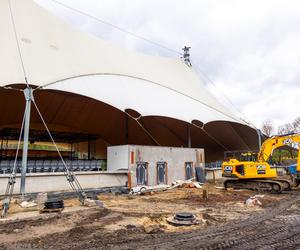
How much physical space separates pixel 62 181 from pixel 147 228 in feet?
29.3

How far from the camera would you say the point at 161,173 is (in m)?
20.7

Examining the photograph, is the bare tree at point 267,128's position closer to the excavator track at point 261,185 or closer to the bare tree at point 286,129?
the bare tree at point 286,129

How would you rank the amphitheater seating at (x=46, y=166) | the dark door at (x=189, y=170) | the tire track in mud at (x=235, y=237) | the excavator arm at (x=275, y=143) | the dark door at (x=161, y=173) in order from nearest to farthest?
1. the tire track in mud at (x=235, y=237)
2. the excavator arm at (x=275, y=143)
3. the amphitheater seating at (x=46, y=166)
4. the dark door at (x=161, y=173)
5. the dark door at (x=189, y=170)

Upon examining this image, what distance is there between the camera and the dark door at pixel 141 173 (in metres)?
19.1

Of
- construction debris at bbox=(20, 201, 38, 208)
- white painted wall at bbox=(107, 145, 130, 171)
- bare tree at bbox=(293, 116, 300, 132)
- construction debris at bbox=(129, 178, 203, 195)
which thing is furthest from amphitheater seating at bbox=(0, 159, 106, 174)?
bare tree at bbox=(293, 116, 300, 132)

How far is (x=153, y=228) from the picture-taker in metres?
8.28

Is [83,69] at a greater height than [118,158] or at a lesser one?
greater

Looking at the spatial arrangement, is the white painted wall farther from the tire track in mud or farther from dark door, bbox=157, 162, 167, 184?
the tire track in mud

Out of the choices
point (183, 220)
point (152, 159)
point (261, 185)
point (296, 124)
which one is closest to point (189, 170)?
point (152, 159)

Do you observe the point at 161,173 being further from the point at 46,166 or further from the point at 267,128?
the point at 267,128

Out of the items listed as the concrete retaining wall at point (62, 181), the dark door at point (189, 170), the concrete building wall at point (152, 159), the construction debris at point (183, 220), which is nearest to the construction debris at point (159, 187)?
the dark door at point (189, 170)

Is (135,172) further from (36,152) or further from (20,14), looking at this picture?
(36,152)

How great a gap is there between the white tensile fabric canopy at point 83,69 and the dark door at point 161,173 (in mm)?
3631

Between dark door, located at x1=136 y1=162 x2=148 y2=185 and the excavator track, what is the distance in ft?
18.1
